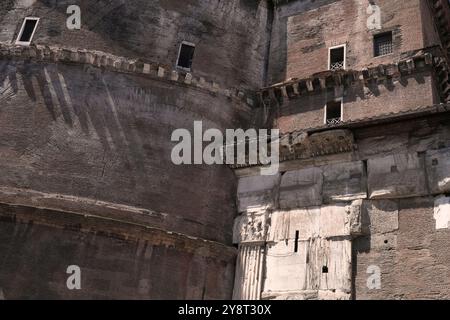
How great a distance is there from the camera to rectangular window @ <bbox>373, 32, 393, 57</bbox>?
1219 cm

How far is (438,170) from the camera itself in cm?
969

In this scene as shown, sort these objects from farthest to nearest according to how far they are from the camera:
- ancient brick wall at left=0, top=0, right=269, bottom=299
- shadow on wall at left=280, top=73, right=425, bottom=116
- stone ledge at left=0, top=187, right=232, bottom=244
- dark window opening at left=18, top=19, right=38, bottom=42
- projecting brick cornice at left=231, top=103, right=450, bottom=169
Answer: dark window opening at left=18, top=19, right=38, bottom=42, shadow on wall at left=280, top=73, right=425, bottom=116, stone ledge at left=0, top=187, right=232, bottom=244, projecting brick cornice at left=231, top=103, right=450, bottom=169, ancient brick wall at left=0, top=0, right=269, bottom=299

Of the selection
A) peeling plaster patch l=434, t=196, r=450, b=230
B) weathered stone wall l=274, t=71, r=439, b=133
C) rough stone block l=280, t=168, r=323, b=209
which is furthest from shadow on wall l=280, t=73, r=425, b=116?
peeling plaster patch l=434, t=196, r=450, b=230

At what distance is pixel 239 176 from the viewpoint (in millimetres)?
12188

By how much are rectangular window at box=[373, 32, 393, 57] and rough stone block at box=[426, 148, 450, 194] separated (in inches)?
130

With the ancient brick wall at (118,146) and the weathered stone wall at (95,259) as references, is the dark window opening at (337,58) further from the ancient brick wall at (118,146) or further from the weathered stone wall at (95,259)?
the weathered stone wall at (95,259)

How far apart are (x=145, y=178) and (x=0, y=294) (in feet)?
11.8

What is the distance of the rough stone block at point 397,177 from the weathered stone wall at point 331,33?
2.84 metres

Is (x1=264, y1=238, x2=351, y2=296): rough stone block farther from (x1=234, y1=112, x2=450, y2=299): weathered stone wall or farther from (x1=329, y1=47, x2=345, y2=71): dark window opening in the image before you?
(x1=329, y1=47, x2=345, y2=71): dark window opening

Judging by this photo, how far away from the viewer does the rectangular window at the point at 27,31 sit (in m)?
12.7
